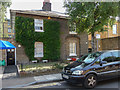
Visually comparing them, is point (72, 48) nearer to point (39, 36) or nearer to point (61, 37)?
point (61, 37)

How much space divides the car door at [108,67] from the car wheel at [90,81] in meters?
0.52

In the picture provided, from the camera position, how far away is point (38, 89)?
487 cm

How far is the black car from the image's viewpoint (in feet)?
15.3

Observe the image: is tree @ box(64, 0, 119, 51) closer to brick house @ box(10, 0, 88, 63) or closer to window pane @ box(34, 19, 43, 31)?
brick house @ box(10, 0, 88, 63)

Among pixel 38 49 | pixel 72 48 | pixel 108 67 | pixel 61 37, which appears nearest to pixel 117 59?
pixel 108 67

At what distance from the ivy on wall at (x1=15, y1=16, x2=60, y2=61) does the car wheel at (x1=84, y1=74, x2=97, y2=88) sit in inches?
339

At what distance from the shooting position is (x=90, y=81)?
4.73m

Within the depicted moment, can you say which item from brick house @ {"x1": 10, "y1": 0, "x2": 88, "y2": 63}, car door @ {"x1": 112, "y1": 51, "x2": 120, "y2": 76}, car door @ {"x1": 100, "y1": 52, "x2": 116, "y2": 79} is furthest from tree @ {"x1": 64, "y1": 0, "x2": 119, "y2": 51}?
car door @ {"x1": 100, "y1": 52, "x2": 116, "y2": 79}

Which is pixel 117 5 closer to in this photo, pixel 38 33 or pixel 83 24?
pixel 83 24

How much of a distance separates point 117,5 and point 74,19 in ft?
11.6

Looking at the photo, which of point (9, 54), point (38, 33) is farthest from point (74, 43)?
point (9, 54)

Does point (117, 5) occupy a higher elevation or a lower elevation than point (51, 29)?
higher

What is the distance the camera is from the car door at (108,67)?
197 inches

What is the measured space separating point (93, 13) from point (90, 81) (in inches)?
214
